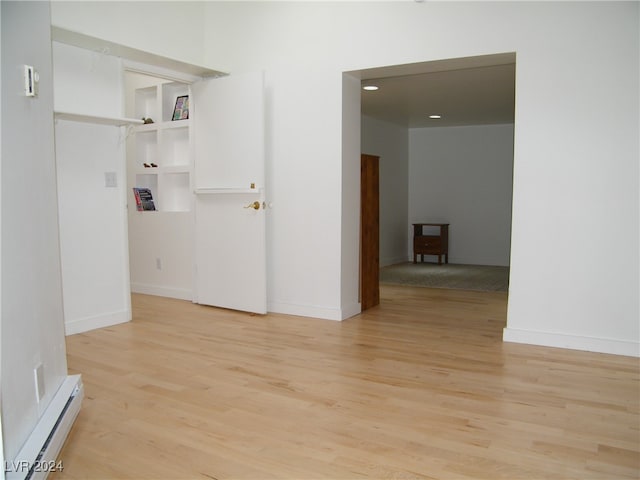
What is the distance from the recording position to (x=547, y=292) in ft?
11.9

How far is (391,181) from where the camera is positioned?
8641 millimetres

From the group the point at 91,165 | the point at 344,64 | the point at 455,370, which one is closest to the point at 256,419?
the point at 455,370

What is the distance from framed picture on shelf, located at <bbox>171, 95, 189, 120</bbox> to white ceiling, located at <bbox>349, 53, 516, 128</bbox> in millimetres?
1807

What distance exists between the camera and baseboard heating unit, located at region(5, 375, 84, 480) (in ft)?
5.76

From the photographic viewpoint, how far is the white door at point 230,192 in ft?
14.7

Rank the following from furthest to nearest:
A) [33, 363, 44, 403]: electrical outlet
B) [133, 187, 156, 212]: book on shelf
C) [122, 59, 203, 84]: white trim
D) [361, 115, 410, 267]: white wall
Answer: [361, 115, 410, 267]: white wall
[133, 187, 156, 212]: book on shelf
[122, 59, 203, 84]: white trim
[33, 363, 44, 403]: electrical outlet

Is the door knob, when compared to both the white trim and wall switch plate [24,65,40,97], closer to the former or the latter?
the white trim

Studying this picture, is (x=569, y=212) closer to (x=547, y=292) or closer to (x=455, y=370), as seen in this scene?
(x=547, y=292)

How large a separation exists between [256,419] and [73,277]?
2.27 m

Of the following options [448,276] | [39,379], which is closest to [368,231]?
[448,276]

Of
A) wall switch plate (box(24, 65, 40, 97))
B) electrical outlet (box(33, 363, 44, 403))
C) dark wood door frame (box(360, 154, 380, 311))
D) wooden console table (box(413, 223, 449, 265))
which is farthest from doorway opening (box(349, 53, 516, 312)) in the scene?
wall switch plate (box(24, 65, 40, 97))

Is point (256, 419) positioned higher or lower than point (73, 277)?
lower

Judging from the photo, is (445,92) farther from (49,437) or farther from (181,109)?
(49,437)

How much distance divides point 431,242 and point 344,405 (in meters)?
6.29
